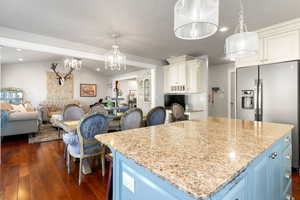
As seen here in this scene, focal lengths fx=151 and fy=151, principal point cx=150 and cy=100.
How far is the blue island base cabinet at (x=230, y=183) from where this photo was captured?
2.18ft

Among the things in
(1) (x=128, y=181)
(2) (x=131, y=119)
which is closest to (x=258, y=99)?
(2) (x=131, y=119)

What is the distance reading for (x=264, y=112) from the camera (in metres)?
2.59

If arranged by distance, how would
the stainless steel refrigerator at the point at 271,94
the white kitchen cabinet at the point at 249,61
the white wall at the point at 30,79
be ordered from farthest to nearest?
the white wall at the point at 30,79 < the white kitchen cabinet at the point at 249,61 < the stainless steel refrigerator at the point at 271,94

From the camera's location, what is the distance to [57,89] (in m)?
7.62

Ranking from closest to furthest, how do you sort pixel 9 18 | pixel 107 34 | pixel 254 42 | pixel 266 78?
pixel 254 42, pixel 9 18, pixel 266 78, pixel 107 34

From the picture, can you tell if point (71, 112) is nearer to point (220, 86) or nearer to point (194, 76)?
point (194, 76)

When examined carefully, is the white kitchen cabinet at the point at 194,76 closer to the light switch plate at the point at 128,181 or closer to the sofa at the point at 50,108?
the light switch plate at the point at 128,181

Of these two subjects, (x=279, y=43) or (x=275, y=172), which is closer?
(x=275, y=172)

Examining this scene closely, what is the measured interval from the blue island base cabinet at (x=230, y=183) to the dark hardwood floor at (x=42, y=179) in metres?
1.18

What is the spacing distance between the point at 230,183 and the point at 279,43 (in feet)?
9.47

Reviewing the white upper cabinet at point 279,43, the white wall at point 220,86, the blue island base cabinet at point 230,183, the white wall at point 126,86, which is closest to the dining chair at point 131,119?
the blue island base cabinet at point 230,183

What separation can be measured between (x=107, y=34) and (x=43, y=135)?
3.76 m

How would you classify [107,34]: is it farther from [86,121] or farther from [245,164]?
[245,164]

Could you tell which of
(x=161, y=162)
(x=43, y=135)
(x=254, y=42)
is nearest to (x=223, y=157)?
(x=161, y=162)
